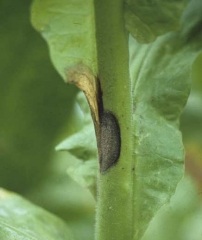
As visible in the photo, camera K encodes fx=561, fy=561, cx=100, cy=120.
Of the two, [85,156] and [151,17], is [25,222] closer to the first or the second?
[85,156]

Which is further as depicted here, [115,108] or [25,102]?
[25,102]

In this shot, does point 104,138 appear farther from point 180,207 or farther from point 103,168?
point 180,207

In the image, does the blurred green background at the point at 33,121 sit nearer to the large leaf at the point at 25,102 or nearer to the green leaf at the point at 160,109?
the large leaf at the point at 25,102

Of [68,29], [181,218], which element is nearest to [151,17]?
[68,29]

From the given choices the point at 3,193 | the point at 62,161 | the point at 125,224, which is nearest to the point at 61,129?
the point at 62,161

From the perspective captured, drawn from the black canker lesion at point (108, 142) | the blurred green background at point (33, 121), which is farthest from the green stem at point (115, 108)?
the blurred green background at point (33, 121)
